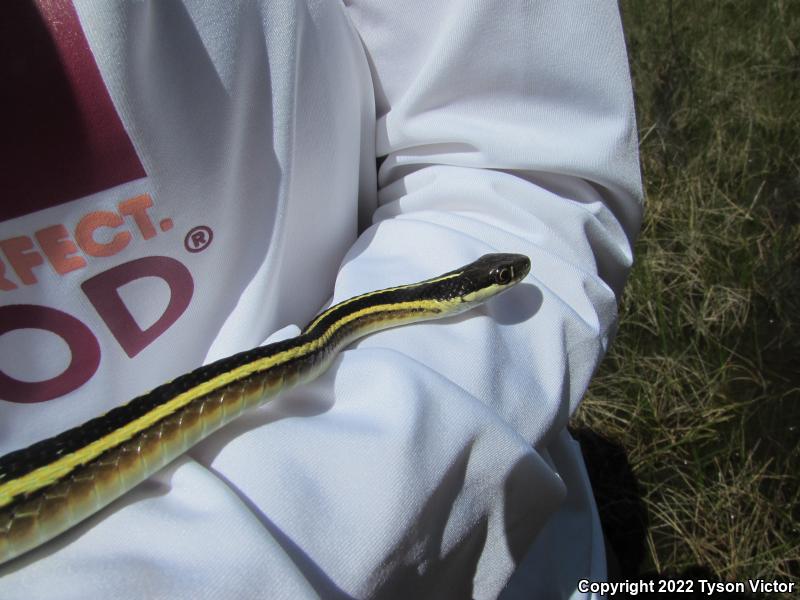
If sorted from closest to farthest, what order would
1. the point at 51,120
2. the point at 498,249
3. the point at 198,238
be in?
the point at 51,120
the point at 198,238
the point at 498,249

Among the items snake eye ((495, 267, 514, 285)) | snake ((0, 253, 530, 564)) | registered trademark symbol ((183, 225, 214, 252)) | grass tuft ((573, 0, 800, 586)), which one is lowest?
grass tuft ((573, 0, 800, 586))

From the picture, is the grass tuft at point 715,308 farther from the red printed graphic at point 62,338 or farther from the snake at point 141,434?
the red printed graphic at point 62,338

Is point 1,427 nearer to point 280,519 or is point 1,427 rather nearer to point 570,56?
point 280,519

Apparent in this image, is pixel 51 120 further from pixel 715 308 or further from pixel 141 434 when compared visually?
pixel 715 308

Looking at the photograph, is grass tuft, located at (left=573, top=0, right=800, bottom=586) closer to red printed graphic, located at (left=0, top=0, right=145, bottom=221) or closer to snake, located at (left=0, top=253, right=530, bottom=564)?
snake, located at (left=0, top=253, right=530, bottom=564)

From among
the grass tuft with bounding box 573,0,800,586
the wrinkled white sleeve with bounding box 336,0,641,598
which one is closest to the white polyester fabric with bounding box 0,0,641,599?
the wrinkled white sleeve with bounding box 336,0,641,598

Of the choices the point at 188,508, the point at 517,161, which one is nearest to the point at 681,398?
the point at 517,161

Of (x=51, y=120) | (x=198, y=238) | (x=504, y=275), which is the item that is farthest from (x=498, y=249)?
(x=51, y=120)
